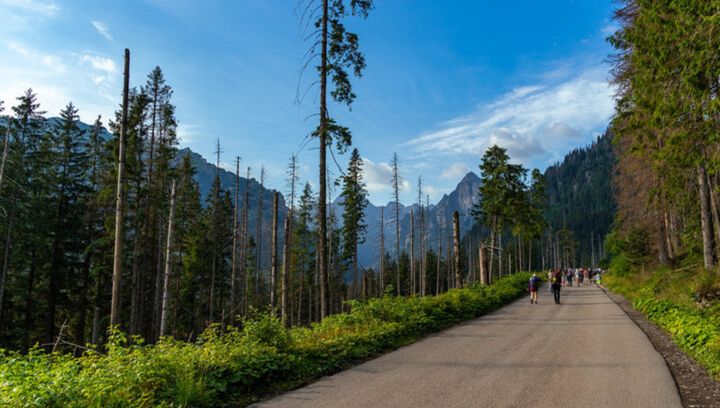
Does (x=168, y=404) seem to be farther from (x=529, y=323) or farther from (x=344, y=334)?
(x=529, y=323)

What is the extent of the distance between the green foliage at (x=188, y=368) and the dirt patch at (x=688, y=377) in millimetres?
5697

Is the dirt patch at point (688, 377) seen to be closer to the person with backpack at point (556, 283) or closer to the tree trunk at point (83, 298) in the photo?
the person with backpack at point (556, 283)

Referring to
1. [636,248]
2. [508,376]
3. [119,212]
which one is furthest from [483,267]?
[119,212]

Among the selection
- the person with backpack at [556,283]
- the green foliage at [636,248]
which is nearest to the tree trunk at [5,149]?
the person with backpack at [556,283]

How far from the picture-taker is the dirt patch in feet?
19.4

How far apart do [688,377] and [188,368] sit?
337 inches

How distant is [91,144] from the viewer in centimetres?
3014

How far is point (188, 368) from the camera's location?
6.08 meters

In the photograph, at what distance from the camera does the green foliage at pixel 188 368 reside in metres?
4.93

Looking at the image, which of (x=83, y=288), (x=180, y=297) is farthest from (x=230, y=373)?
(x=180, y=297)

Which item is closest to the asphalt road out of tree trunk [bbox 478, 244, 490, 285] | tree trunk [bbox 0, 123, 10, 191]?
tree trunk [bbox 478, 244, 490, 285]

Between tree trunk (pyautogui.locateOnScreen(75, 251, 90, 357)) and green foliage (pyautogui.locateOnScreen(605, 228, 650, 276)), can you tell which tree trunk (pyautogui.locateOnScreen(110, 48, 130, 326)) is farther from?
green foliage (pyautogui.locateOnScreen(605, 228, 650, 276))

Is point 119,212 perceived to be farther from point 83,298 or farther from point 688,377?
point 83,298

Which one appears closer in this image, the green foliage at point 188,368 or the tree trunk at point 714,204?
the green foliage at point 188,368
